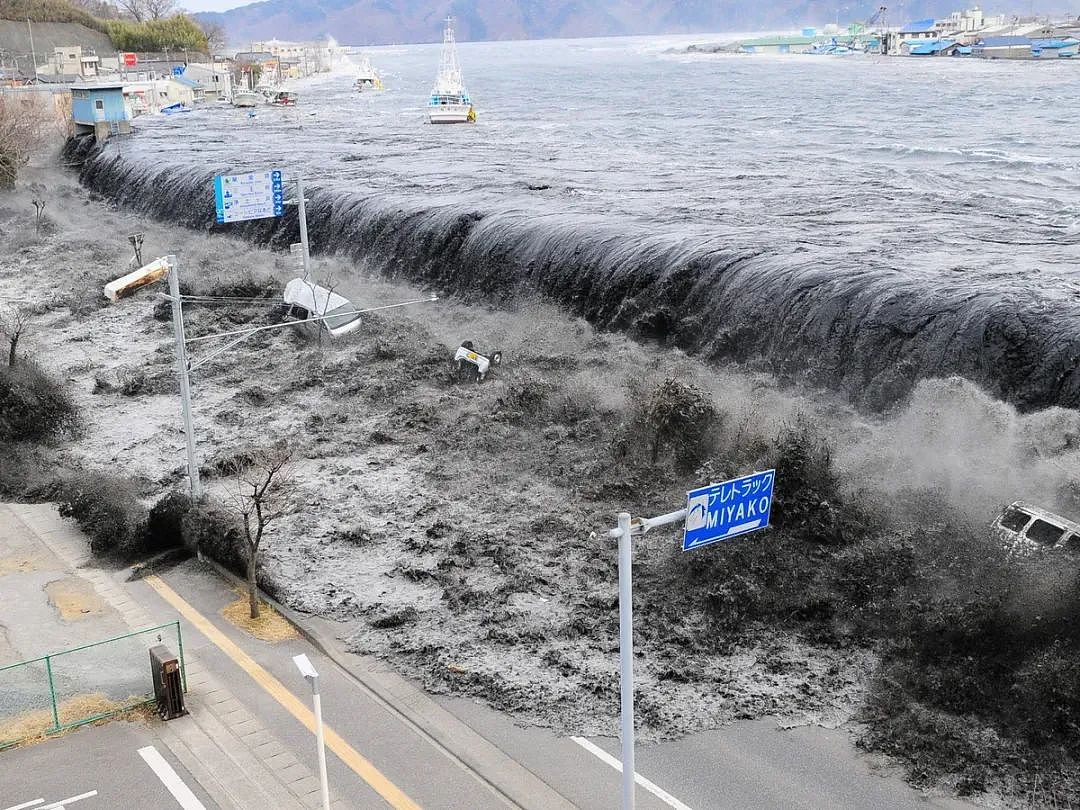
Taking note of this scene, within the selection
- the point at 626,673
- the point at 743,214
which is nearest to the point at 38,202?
the point at 743,214

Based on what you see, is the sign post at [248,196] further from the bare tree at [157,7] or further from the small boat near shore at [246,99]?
the bare tree at [157,7]

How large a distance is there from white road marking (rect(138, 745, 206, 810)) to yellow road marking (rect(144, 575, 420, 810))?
2136 millimetres

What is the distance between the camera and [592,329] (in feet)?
124

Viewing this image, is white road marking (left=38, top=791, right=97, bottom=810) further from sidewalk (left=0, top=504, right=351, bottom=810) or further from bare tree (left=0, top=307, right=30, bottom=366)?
bare tree (left=0, top=307, right=30, bottom=366)

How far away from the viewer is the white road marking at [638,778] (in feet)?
52.0

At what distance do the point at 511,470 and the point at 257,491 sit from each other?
6979 mm

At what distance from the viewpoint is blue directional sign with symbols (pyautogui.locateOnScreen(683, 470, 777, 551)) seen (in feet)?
38.9

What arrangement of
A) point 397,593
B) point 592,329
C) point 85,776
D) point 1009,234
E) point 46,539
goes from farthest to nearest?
point 1009,234
point 592,329
point 46,539
point 397,593
point 85,776

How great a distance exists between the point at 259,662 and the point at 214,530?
5.05m

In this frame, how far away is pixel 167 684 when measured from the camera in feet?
57.4

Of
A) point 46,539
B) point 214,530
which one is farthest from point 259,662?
point 46,539

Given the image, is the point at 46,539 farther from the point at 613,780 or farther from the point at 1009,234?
the point at 1009,234

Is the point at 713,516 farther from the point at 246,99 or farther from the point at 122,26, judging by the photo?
the point at 122,26

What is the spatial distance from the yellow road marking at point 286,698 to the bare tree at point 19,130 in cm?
5511
